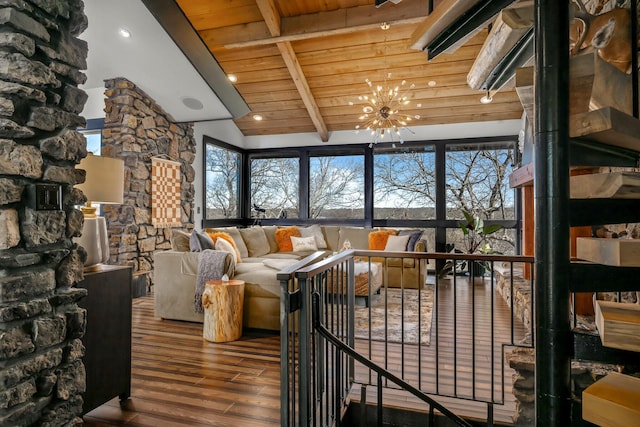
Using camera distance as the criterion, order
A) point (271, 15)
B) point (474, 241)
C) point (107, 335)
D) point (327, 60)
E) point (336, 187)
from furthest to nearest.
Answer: point (336, 187) → point (474, 241) → point (327, 60) → point (271, 15) → point (107, 335)

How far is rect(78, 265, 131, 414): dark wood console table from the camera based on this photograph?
2.03 m

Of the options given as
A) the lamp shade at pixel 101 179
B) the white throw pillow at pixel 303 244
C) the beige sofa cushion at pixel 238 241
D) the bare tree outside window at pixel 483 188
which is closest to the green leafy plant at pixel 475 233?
the bare tree outside window at pixel 483 188

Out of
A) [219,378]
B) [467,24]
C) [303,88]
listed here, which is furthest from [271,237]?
[467,24]

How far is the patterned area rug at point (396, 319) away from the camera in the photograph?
339 cm

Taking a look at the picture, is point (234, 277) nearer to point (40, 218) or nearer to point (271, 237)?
point (40, 218)

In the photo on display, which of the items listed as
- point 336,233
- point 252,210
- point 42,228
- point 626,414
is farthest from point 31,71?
point 252,210

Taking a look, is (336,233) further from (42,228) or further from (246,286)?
(42,228)

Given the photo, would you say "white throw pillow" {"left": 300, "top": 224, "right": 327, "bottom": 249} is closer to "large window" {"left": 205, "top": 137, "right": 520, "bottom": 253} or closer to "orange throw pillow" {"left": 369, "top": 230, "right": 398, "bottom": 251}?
"large window" {"left": 205, "top": 137, "right": 520, "bottom": 253}

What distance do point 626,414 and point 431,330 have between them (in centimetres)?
291

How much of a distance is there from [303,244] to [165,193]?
7.67 feet

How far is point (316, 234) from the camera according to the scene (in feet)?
21.9

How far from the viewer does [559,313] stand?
3.22ft

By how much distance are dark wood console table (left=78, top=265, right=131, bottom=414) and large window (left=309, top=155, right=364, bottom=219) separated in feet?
18.0

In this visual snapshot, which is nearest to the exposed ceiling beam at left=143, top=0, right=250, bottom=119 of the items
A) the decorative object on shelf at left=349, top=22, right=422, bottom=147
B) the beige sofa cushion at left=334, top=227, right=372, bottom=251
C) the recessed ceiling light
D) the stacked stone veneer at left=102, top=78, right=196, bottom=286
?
the recessed ceiling light
